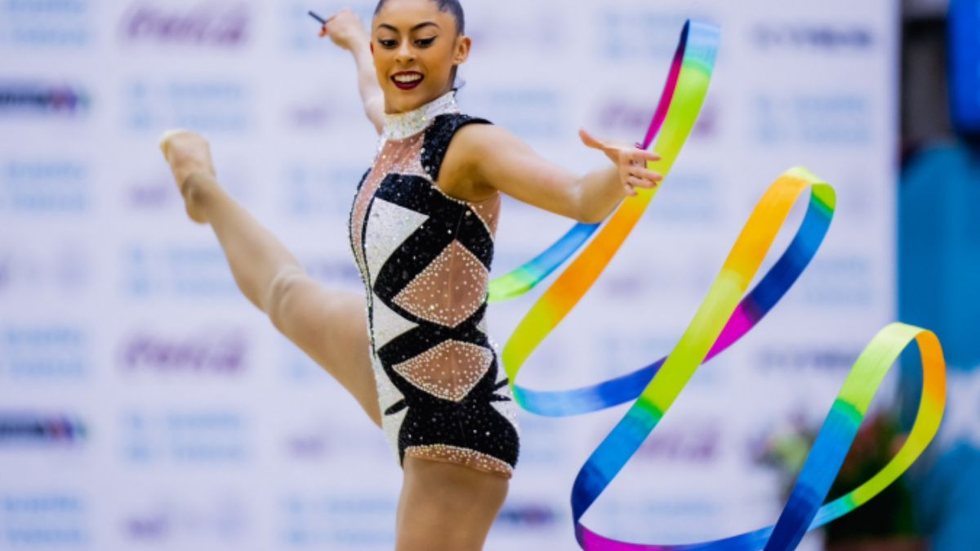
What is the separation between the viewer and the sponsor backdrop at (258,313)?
568 centimetres

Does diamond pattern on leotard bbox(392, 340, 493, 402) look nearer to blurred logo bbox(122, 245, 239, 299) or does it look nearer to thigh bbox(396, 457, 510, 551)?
thigh bbox(396, 457, 510, 551)

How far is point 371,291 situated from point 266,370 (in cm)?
256

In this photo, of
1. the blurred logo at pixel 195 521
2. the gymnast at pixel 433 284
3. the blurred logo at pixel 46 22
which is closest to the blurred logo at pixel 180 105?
the blurred logo at pixel 46 22

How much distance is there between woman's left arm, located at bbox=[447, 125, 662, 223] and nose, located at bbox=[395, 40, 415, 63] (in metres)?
0.22

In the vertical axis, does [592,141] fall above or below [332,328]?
above

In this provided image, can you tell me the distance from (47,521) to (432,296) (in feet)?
10.5

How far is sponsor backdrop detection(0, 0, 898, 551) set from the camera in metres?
5.68

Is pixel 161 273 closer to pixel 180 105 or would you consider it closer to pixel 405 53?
pixel 180 105

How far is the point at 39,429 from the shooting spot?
18.7ft

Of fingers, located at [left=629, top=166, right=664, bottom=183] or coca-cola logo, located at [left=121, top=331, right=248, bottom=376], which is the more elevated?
fingers, located at [left=629, top=166, right=664, bottom=183]

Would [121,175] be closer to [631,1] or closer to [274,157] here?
[274,157]

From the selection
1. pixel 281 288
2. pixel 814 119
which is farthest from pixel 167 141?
pixel 814 119

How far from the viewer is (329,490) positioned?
570 cm

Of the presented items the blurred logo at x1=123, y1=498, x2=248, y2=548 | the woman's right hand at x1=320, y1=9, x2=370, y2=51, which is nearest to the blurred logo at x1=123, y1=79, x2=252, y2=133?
the blurred logo at x1=123, y1=498, x2=248, y2=548
